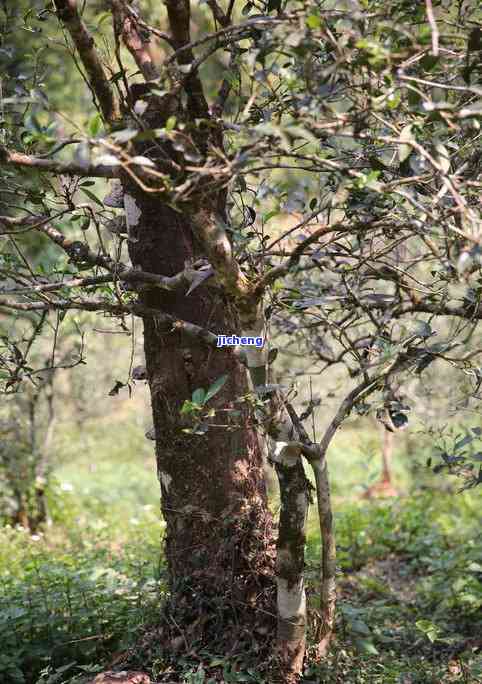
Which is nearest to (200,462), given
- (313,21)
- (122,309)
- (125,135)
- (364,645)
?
(122,309)

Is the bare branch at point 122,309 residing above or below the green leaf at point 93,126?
below

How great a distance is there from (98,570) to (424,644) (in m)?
1.67

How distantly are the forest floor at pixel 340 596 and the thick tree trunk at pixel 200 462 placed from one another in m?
0.18

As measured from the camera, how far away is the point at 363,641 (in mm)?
2572

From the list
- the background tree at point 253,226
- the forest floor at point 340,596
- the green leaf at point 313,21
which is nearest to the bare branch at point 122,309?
the background tree at point 253,226

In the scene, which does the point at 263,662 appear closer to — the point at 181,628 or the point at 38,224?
the point at 181,628

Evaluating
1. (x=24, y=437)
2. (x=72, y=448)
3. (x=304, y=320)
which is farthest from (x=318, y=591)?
(x=72, y=448)

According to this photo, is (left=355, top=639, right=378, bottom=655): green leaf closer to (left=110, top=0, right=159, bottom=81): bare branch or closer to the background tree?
Answer: the background tree

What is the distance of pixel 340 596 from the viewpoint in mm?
3842

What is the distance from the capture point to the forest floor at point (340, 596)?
2771mm

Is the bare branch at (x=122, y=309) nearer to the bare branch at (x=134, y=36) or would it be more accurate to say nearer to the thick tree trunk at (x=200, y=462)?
the thick tree trunk at (x=200, y=462)

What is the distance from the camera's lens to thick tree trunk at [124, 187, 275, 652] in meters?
2.63

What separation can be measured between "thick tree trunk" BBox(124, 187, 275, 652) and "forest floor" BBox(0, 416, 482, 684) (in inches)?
7.2

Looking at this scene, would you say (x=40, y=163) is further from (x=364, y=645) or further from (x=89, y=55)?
(x=364, y=645)
